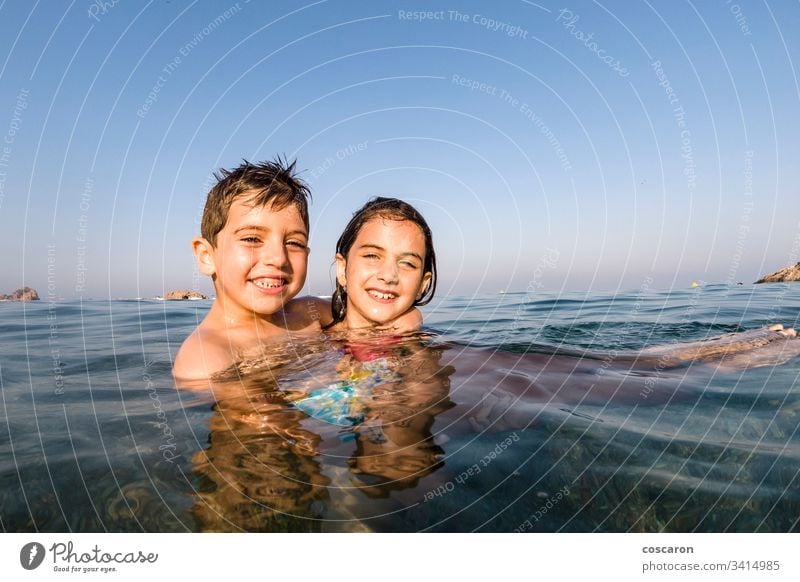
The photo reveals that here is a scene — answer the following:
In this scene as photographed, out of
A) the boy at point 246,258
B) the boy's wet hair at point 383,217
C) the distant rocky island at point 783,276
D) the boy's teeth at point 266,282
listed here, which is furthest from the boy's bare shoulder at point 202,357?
the distant rocky island at point 783,276

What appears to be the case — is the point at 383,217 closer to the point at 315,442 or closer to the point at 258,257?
the point at 258,257

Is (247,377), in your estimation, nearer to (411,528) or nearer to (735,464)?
(411,528)

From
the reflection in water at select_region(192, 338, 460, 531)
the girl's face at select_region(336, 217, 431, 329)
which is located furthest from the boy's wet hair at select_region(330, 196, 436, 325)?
the reflection in water at select_region(192, 338, 460, 531)

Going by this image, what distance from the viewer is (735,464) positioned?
2469 mm

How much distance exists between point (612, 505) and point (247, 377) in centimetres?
289

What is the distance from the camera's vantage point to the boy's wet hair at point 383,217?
197 inches

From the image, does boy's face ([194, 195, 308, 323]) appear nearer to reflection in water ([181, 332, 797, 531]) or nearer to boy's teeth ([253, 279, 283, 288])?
boy's teeth ([253, 279, 283, 288])

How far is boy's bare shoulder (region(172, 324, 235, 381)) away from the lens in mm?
4055

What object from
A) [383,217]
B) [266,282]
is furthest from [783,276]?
[266,282]

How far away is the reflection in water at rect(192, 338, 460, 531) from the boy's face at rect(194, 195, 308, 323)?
712 mm

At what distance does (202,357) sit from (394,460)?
7.76ft

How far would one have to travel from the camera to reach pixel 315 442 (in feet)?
8.74

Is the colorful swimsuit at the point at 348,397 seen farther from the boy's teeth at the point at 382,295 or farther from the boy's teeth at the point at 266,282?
the boy's teeth at the point at 266,282

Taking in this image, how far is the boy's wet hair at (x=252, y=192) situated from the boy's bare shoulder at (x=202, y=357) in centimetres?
101
